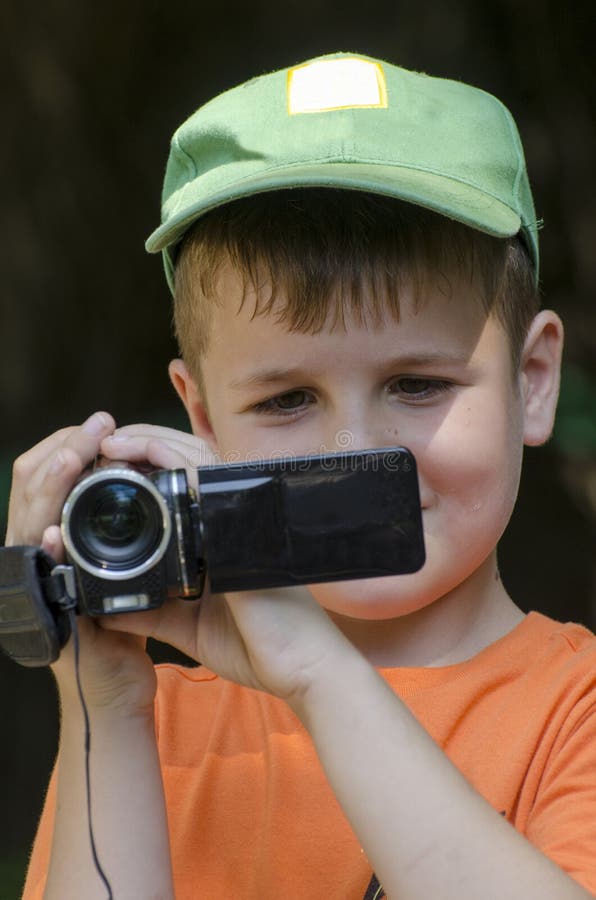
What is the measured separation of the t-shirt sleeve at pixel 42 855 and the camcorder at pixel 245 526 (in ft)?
1.30

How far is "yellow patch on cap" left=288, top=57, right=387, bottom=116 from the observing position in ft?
4.69

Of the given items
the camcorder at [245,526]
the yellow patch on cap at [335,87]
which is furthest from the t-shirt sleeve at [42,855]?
the yellow patch on cap at [335,87]

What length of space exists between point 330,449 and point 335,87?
40 cm

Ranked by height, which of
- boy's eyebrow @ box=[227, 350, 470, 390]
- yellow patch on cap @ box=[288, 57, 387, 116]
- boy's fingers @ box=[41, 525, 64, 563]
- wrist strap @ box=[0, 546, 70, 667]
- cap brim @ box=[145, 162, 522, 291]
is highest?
yellow patch on cap @ box=[288, 57, 387, 116]

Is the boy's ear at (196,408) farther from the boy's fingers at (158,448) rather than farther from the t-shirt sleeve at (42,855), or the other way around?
the t-shirt sleeve at (42,855)

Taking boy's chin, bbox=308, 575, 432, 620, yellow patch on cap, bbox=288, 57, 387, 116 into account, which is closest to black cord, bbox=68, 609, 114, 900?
boy's chin, bbox=308, 575, 432, 620

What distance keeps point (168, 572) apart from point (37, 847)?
0.50 m

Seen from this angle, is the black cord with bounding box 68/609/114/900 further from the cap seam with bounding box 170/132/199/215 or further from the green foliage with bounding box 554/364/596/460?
the green foliage with bounding box 554/364/596/460

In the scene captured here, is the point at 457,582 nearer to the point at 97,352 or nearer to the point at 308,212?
the point at 308,212

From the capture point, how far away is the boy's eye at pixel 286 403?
4.55 feet

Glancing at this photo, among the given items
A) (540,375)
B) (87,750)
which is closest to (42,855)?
(87,750)

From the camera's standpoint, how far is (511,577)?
3174mm

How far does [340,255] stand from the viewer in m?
1.37

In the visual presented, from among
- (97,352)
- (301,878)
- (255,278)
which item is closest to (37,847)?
(301,878)
